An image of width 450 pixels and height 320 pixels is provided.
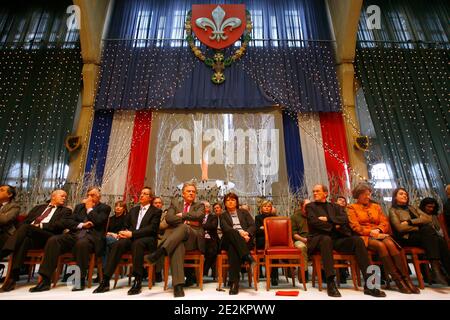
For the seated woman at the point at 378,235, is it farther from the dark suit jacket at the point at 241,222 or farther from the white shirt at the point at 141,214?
the white shirt at the point at 141,214

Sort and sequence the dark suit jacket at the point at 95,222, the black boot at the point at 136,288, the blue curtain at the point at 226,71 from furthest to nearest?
the blue curtain at the point at 226,71 < the dark suit jacket at the point at 95,222 < the black boot at the point at 136,288

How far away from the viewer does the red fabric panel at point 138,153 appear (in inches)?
308

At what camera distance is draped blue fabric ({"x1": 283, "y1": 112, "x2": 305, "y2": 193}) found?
7.89m

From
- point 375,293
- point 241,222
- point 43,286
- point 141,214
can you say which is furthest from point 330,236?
point 43,286

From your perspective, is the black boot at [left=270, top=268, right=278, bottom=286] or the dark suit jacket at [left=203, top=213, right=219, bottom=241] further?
the black boot at [left=270, top=268, right=278, bottom=286]

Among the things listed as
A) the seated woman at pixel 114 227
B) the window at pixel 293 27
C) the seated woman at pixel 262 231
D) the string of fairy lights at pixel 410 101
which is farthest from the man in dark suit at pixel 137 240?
the window at pixel 293 27

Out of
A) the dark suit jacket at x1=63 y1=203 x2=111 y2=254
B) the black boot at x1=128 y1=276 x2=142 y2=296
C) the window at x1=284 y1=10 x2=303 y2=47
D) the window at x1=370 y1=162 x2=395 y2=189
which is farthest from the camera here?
the window at x1=284 y1=10 x2=303 y2=47

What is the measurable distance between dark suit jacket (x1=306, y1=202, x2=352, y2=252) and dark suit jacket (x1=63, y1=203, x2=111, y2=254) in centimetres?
218

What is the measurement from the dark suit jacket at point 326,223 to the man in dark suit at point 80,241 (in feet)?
7.22

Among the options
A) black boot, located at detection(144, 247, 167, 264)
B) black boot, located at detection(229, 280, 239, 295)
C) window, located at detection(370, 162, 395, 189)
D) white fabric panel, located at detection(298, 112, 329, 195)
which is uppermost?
white fabric panel, located at detection(298, 112, 329, 195)

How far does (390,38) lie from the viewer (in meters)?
8.77

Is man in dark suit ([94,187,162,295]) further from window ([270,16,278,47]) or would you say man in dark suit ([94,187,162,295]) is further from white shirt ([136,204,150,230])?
window ([270,16,278,47])

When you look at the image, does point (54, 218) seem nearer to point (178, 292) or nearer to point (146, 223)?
point (146, 223)

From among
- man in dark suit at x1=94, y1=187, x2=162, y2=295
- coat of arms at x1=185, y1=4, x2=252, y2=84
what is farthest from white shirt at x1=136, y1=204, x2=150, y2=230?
coat of arms at x1=185, y1=4, x2=252, y2=84
